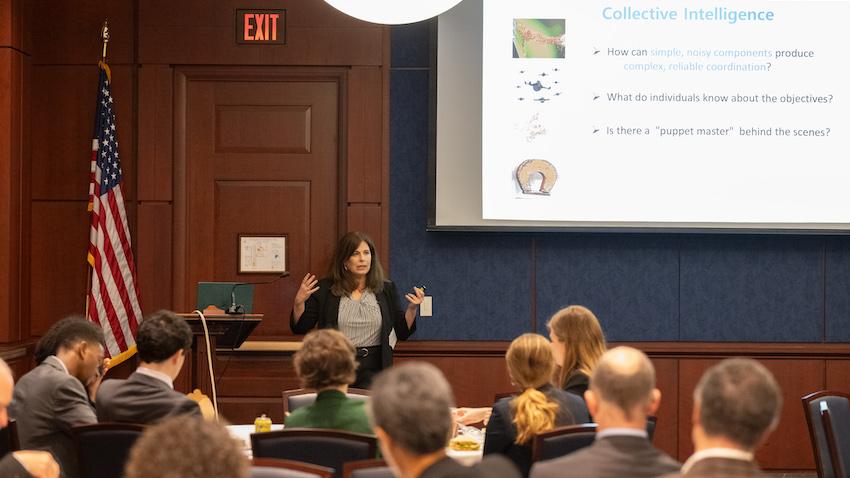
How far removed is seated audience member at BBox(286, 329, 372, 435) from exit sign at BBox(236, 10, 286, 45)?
12.0ft

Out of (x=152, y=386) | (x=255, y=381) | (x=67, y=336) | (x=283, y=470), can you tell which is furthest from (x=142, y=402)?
(x=255, y=381)

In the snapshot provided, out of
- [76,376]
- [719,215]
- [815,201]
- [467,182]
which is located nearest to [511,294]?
[467,182]

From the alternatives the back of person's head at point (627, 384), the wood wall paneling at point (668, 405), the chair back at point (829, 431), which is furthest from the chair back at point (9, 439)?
the wood wall paneling at point (668, 405)

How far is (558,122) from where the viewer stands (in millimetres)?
6746

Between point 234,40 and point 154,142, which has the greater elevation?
point 234,40

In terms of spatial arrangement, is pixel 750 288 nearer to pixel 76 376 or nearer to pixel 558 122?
pixel 558 122

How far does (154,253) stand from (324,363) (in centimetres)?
359

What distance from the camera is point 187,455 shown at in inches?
62.9

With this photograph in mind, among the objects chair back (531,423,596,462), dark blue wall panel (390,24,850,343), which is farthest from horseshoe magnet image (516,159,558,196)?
chair back (531,423,596,462)

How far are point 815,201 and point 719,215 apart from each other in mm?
668

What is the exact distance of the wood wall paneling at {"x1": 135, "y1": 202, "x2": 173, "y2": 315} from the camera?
6.81 m

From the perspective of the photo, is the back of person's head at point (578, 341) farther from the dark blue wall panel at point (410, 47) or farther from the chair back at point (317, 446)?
the dark blue wall panel at point (410, 47)

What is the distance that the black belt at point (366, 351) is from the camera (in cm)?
600

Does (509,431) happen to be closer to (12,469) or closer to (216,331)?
(12,469)
